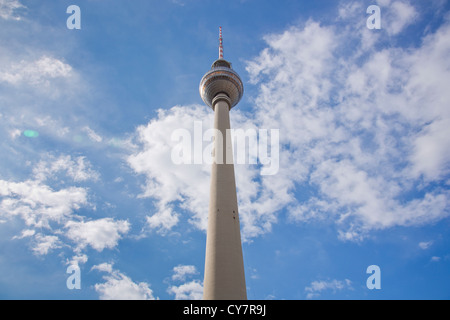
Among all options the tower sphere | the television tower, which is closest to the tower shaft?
the television tower

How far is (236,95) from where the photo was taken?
176 ft

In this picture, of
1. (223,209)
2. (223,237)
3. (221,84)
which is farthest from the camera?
(221,84)

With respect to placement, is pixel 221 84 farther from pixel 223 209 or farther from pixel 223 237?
pixel 223 237

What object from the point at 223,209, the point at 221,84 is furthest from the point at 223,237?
the point at 221,84

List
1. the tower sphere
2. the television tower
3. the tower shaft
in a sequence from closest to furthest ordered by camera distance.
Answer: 1. the tower shaft
2. the television tower
3. the tower sphere

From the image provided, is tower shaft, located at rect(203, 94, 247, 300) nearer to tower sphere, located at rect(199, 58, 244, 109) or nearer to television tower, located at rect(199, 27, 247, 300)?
television tower, located at rect(199, 27, 247, 300)

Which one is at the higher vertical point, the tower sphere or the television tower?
the tower sphere

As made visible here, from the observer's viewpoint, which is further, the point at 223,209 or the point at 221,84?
the point at 221,84

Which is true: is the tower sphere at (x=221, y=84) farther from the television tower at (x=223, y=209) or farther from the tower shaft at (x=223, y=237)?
the tower shaft at (x=223, y=237)

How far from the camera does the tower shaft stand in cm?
2758

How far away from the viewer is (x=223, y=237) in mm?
31391

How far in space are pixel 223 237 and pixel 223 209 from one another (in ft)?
12.3

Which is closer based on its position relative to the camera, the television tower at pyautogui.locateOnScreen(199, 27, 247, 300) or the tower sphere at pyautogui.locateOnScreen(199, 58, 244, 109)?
the television tower at pyautogui.locateOnScreen(199, 27, 247, 300)
